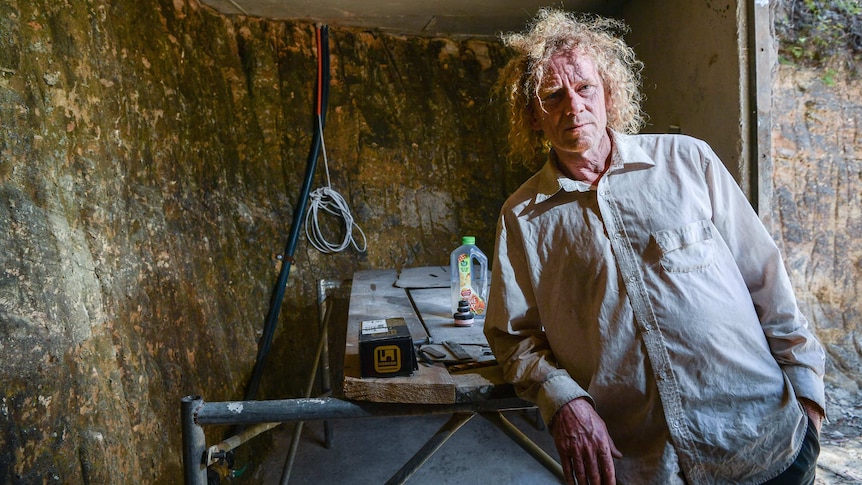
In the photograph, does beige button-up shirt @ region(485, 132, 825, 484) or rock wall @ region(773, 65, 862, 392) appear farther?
rock wall @ region(773, 65, 862, 392)

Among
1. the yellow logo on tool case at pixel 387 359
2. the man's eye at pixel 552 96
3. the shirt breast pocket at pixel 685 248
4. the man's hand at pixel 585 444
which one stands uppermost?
the man's eye at pixel 552 96

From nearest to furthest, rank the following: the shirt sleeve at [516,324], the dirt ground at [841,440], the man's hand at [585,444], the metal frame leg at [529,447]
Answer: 1. the man's hand at [585,444]
2. the shirt sleeve at [516,324]
3. the metal frame leg at [529,447]
4. the dirt ground at [841,440]

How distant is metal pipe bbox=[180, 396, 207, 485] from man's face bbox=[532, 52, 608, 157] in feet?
3.40

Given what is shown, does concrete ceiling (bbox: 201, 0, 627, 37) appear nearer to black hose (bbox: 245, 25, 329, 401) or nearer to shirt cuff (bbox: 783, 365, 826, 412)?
black hose (bbox: 245, 25, 329, 401)

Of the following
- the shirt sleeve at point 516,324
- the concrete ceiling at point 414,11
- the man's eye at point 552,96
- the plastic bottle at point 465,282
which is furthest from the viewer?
the concrete ceiling at point 414,11

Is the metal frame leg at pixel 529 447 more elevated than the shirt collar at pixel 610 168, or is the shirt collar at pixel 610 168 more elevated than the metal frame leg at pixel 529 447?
the shirt collar at pixel 610 168

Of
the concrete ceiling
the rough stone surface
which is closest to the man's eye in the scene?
the rough stone surface

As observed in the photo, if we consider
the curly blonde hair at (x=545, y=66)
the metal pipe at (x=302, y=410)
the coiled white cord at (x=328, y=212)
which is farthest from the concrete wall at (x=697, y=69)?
the coiled white cord at (x=328, y=212)

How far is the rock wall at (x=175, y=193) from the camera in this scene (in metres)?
1.42

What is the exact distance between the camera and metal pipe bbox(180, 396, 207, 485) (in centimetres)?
116

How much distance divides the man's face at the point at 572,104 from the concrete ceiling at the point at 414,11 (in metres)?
1.80

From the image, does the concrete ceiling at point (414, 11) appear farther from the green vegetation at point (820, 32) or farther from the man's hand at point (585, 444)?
the man's hand at point (585, 444)

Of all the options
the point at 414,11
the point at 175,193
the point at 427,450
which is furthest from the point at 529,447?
the point at 414,11

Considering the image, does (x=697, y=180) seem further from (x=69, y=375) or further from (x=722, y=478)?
(x=69, y=375)
